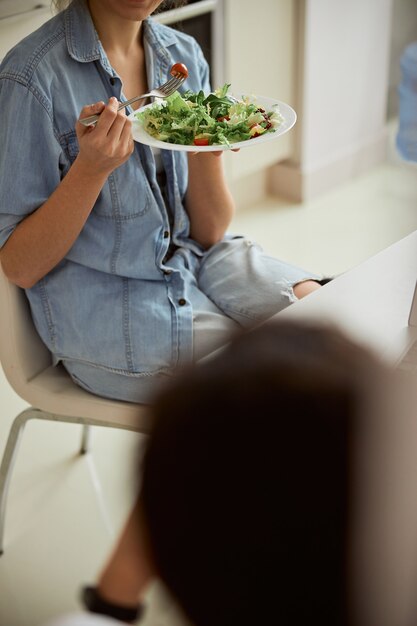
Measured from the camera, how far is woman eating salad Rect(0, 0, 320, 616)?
1.04 m

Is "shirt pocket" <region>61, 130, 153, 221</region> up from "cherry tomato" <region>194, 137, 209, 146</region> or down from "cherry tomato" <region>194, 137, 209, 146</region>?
down

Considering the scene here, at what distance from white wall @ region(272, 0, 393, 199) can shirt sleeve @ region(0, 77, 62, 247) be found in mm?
1568

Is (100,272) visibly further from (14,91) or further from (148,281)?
(14,91)

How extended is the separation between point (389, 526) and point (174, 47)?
0.99 metres

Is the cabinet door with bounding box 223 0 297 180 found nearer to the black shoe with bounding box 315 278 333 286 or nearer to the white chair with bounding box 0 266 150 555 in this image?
the black shoe with bounding box 315 278 333 286

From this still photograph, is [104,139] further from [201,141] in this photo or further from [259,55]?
[259,55]

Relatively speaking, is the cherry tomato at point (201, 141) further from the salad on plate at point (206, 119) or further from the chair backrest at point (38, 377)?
the chair backrest at point (38, 377)

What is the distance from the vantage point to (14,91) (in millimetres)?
1035

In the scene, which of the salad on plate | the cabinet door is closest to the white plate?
the salad on plate

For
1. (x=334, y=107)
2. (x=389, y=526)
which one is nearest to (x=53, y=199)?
(x=389, y=526)

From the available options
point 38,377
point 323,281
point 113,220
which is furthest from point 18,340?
point 323,281

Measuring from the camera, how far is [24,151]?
104cm

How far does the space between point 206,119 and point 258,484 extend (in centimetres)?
88

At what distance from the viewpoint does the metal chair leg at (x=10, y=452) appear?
4.14ft
